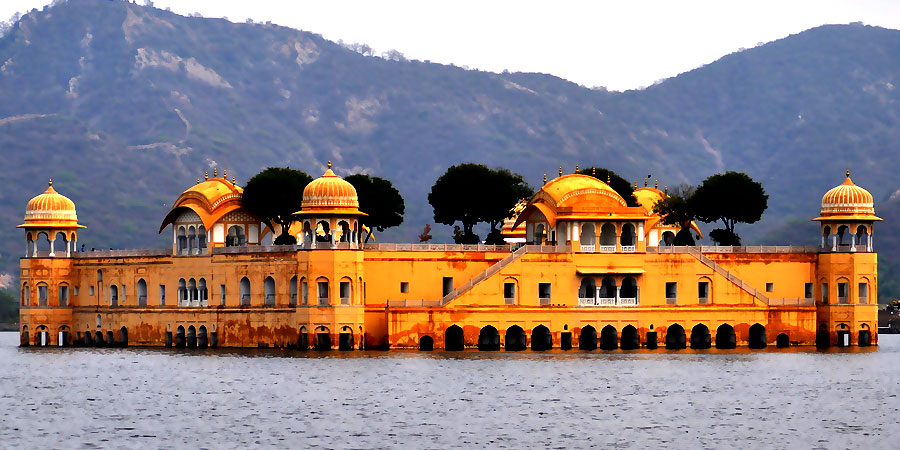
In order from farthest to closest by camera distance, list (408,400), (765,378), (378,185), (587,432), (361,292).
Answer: (378,185)
(361,292)
(765,378)
(408,400)
(587,432)

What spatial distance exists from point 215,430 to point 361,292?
3269 cm

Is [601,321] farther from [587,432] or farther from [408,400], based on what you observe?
[587,432]

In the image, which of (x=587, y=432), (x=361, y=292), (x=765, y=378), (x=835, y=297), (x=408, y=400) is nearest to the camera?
(x=587, y=432)

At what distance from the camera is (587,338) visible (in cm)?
9444

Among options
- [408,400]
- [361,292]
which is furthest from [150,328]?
[408,400]

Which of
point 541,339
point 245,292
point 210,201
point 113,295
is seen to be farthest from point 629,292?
point 113,295

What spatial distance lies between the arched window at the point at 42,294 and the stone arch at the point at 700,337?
3801cm

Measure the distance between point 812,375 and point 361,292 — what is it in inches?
942

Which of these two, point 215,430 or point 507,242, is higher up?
point 507,242

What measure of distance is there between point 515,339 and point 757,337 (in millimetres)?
13201

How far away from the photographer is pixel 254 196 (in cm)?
10075

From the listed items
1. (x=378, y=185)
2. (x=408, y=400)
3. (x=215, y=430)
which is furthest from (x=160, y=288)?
(x=215, y=430)

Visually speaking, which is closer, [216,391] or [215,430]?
[215,430]

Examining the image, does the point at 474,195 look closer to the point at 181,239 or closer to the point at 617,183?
the point at 617,183
